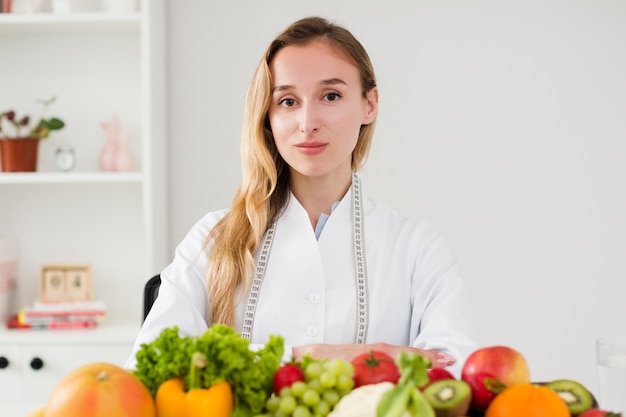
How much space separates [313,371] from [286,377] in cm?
3

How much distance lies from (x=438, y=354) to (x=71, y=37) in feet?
7.38

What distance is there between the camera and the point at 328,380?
2.88 ft

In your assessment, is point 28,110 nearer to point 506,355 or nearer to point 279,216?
point 279,216

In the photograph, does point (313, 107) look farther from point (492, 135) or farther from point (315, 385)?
point (492, 135)

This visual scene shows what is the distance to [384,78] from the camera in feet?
10.5

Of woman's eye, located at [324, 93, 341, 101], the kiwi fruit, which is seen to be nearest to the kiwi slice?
the kiwi fruit

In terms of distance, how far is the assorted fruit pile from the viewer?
829 millimetres

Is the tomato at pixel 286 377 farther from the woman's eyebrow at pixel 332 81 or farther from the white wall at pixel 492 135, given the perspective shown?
the white wall at pixel 492 135

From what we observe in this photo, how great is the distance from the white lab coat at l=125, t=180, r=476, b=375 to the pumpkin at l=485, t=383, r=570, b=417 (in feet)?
2.74

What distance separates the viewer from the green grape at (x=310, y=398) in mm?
862

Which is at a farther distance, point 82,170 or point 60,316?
point 82,170

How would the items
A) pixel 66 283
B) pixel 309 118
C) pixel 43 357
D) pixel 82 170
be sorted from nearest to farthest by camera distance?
pixel 309 118, pixel 43 357, pixel 66 283, pixel 82 170

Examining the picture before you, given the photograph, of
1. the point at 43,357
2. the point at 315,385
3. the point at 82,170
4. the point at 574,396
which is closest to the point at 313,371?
the point at 315,385

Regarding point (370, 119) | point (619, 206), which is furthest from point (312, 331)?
point (619, 206)
